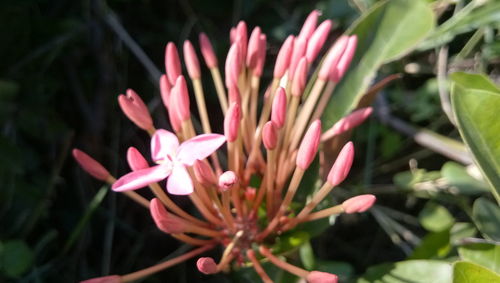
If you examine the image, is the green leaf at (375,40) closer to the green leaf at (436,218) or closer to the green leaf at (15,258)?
the green leaf at (436,218)

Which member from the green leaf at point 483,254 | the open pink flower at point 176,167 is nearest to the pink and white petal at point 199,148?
the open pink flower at point 176,167

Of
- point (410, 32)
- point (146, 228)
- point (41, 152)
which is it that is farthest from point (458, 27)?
point (41, 152)

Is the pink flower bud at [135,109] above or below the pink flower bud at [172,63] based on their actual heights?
below

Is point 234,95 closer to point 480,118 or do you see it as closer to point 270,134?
point 270,134

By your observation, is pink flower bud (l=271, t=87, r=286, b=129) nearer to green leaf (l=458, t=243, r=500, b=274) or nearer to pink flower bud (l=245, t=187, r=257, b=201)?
pink flower bud (l=245, t=187, r=257, b=201)

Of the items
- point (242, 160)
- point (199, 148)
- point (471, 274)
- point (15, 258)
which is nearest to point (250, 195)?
point (242, 160)
